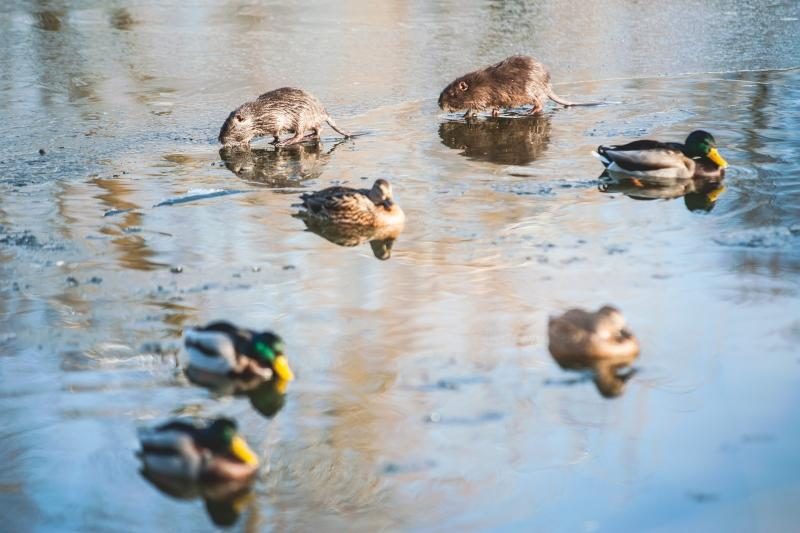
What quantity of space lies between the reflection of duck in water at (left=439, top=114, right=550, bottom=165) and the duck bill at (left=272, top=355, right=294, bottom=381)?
481 centimetres

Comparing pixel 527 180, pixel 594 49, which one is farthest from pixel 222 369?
pixel 594 49

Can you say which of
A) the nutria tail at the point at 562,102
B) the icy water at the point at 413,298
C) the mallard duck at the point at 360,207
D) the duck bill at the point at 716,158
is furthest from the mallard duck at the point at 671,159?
the nutria tail at the point at 562,102

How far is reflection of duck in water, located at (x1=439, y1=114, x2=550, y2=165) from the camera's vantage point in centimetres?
1072

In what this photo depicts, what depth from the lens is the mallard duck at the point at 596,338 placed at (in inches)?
239

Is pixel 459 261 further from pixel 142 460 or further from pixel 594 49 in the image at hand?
pixel 594 49

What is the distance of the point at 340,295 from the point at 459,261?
0.91 metres

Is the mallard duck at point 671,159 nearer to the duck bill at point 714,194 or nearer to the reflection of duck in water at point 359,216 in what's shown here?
the duck bill at point 714,194

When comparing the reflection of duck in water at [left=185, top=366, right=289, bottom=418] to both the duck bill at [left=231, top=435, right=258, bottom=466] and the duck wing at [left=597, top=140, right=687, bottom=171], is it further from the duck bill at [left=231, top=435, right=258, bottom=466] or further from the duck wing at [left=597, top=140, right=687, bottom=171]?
the duck wing at [left=597, top=140, right=687, bottom=171]

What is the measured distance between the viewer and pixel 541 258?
768 cm

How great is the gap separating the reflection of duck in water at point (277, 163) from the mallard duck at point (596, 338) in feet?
13.5

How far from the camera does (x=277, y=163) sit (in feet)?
35.3

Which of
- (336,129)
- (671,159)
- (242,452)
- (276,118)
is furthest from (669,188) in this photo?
(242,452)

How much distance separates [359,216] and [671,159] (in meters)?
2.64

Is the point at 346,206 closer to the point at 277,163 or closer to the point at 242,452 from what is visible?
the point at 277,163
